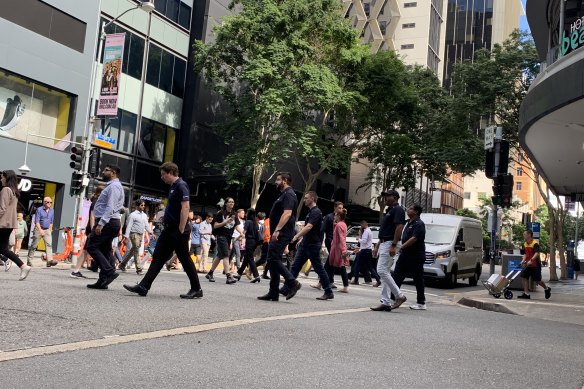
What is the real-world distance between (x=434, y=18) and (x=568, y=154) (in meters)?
62.7

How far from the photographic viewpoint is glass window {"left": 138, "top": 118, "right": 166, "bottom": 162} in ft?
102

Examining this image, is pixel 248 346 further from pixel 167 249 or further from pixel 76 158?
pixel 76 158

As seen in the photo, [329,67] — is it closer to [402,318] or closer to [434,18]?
[402,318]

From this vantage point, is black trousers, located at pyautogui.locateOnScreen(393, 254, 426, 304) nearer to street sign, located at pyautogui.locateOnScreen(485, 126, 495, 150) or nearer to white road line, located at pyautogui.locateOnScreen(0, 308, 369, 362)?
white road line, located at pyautogui.locateOnScreen(0, 308, 369, 362)

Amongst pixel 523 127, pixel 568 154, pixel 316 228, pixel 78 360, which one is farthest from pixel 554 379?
pixel 568 154

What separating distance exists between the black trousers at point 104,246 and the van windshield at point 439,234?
12.5 meters

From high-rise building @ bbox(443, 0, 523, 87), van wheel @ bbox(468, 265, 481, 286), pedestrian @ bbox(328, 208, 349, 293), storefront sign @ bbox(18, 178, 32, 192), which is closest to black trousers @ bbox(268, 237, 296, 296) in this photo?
pedestrian @ bbox(328, 208, 349, 293)

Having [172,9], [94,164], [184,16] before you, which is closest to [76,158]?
[94,164]

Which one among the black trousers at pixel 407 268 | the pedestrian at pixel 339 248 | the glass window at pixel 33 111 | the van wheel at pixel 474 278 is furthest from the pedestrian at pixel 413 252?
the glass window at pixel 33 111

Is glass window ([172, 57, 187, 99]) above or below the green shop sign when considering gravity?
above

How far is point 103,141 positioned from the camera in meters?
27.8

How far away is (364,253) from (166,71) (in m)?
18.9

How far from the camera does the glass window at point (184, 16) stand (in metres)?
33.1

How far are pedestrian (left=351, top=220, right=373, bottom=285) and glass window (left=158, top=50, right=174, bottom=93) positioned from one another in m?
18.1
